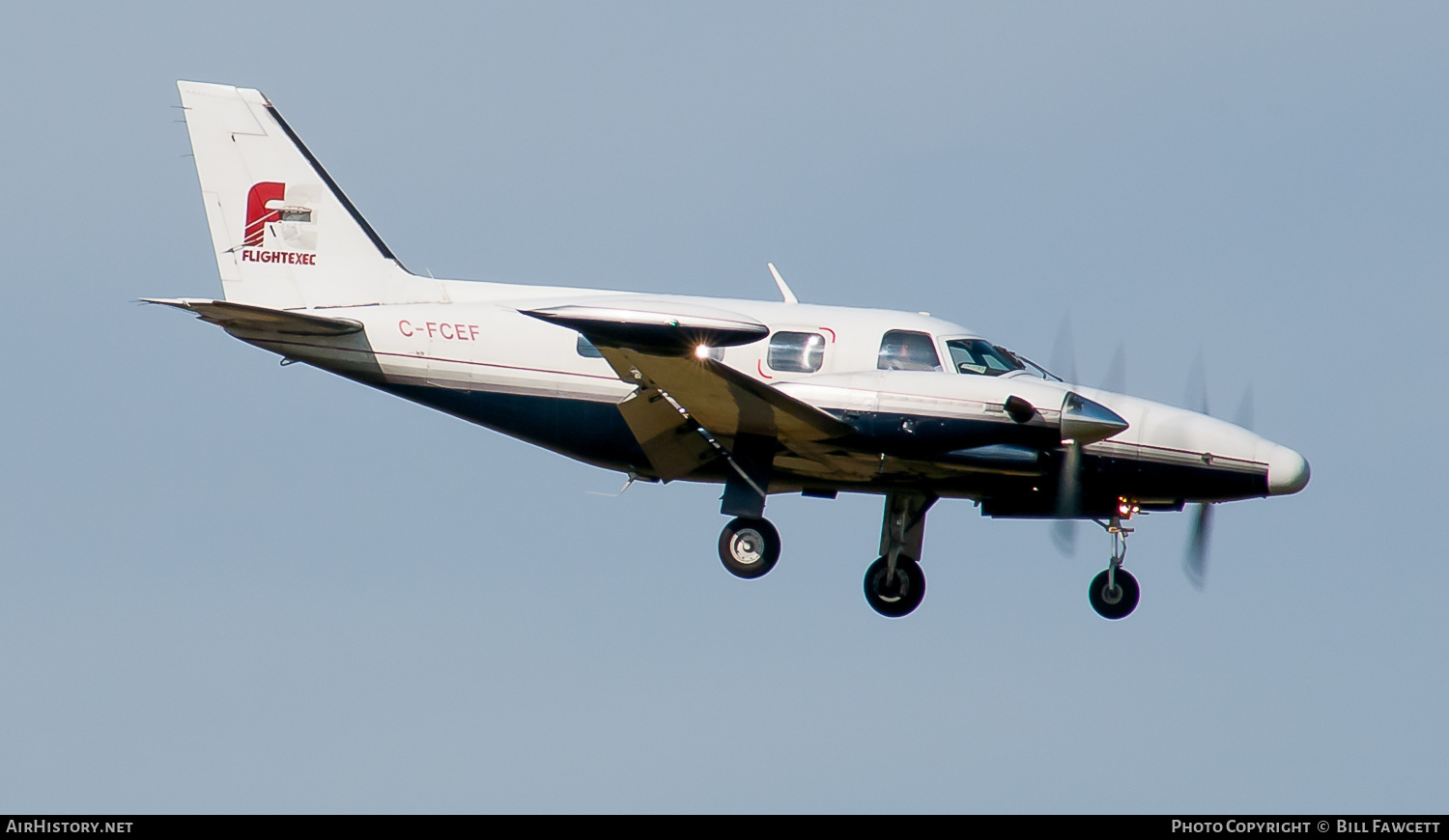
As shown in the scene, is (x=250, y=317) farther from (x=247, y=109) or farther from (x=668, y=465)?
(x=668, y=465)

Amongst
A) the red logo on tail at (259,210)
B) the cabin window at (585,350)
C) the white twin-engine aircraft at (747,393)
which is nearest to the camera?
the white twin-engine aircraft at (747,393)

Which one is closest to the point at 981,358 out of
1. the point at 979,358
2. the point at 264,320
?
the point at 979,358

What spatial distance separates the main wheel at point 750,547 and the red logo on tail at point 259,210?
730cm

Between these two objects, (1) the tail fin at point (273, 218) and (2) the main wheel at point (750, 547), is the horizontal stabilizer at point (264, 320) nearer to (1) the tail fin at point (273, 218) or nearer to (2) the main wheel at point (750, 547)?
(1) the tail fin at point (273, 218)

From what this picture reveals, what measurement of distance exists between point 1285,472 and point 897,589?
4.65 metres

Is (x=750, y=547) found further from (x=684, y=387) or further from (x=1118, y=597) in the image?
(x=1118, y=597)

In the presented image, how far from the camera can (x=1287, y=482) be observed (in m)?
19.3

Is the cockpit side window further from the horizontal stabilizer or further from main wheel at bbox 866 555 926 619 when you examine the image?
the horizontal stabilizer

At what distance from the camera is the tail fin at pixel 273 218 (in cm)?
2158

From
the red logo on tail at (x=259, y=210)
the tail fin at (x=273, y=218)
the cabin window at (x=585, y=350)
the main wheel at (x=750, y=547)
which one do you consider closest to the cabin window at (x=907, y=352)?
the main wheel at (x=750, y=547)

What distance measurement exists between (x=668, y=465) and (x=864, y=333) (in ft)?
9.26

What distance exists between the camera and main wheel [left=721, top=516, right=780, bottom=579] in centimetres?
1939
